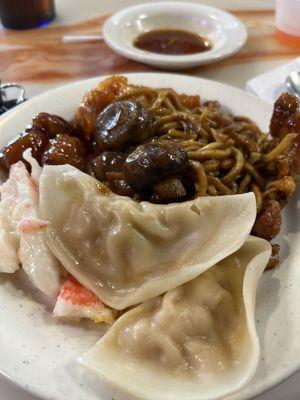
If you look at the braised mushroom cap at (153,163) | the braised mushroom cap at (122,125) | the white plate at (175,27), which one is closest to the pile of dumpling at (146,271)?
the braised mushroom cap at (153,163)

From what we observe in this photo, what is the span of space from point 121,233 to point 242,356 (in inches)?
27.5

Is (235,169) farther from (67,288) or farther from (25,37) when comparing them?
(25,37)

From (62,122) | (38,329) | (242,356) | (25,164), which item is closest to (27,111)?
(62,122)

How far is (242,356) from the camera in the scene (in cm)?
162

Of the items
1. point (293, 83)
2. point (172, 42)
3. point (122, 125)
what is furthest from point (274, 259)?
point (172, 42)

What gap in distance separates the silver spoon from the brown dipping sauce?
0.88m

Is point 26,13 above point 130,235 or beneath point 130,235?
above

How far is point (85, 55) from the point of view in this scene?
4.14 metres

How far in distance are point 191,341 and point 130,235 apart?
1.69 feet

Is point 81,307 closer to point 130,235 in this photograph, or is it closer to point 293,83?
point 130,235

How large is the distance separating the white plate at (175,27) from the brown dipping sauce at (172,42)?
61mm

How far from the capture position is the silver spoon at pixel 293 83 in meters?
3.28

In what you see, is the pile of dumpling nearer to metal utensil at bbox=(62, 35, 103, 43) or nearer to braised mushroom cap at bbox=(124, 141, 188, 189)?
braised mushroom cap at bbox=(124, 141, 188, 189)

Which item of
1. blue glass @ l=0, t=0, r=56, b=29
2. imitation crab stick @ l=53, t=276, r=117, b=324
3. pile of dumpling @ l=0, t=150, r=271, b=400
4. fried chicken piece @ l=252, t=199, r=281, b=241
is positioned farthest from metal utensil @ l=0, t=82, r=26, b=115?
fried chicken piece @ l=252, t=199, r=281, b=241
